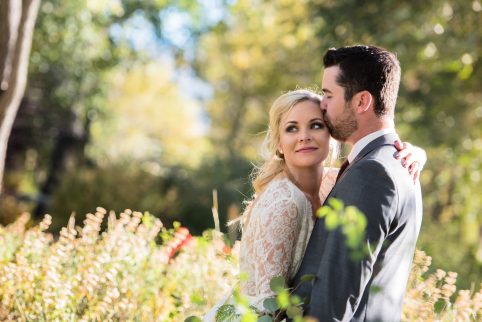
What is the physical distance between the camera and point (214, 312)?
11.7 ft

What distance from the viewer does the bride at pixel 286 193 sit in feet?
10.4

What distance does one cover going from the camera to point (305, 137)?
3.50m

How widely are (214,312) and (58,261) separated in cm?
166

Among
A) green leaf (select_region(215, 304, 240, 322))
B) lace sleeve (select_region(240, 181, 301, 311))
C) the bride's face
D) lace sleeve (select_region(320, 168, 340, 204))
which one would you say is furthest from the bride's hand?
green leaf (select_region(215, 304, 240, 322))

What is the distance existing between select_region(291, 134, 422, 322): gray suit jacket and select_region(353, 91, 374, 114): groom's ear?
0.17m

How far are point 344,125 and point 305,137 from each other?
0.25 metres

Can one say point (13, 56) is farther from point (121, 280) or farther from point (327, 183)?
point (327, 183)

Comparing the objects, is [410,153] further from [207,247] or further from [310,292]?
[207,247]

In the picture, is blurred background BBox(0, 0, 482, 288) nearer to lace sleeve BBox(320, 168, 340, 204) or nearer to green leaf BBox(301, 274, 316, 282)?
lace sleeve BBox(320, 168, 340, 204)

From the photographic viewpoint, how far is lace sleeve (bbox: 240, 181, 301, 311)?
124 inches

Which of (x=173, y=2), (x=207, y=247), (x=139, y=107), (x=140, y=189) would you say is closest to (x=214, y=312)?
(x=207, y=247)

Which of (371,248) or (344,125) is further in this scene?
(344,125)

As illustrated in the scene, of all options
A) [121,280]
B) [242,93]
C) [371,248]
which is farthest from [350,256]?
[242,93]

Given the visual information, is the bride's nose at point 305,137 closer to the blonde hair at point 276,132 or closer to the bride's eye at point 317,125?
the bride's eye at point 317,125
